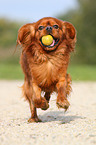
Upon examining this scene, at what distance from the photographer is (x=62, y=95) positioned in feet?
15.6

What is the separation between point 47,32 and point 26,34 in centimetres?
55

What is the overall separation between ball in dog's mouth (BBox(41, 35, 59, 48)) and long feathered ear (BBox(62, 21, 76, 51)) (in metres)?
0.33

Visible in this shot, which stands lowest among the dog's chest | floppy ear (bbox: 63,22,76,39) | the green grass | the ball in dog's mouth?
the green grass

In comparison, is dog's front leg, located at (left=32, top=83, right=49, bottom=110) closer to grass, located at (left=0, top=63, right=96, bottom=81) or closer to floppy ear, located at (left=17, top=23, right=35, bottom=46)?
floppy ear, located at (left=17, top=23, right=35, bottom=46)

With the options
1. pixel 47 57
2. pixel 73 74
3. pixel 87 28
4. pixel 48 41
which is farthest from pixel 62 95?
pixel 87 28

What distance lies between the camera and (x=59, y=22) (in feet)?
16.0

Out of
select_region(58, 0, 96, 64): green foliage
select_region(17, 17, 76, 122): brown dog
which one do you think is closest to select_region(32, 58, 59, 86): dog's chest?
select_region(17, 17, 76, 122): brown dog

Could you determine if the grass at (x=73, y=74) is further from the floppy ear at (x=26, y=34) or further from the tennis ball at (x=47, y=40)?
the tennis ball at (x=47, y=40)

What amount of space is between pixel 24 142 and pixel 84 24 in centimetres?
3304

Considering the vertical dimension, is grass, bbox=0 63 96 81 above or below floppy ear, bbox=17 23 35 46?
→ below

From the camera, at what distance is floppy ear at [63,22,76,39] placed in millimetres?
5008

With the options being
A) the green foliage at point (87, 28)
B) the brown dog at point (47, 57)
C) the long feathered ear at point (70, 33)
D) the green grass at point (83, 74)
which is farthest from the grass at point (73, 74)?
the green foliage at point (87, 28)

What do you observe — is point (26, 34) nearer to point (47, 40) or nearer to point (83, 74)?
point (47, 40)

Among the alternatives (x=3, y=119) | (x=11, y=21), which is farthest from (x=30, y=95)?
(x=11, y=21)
